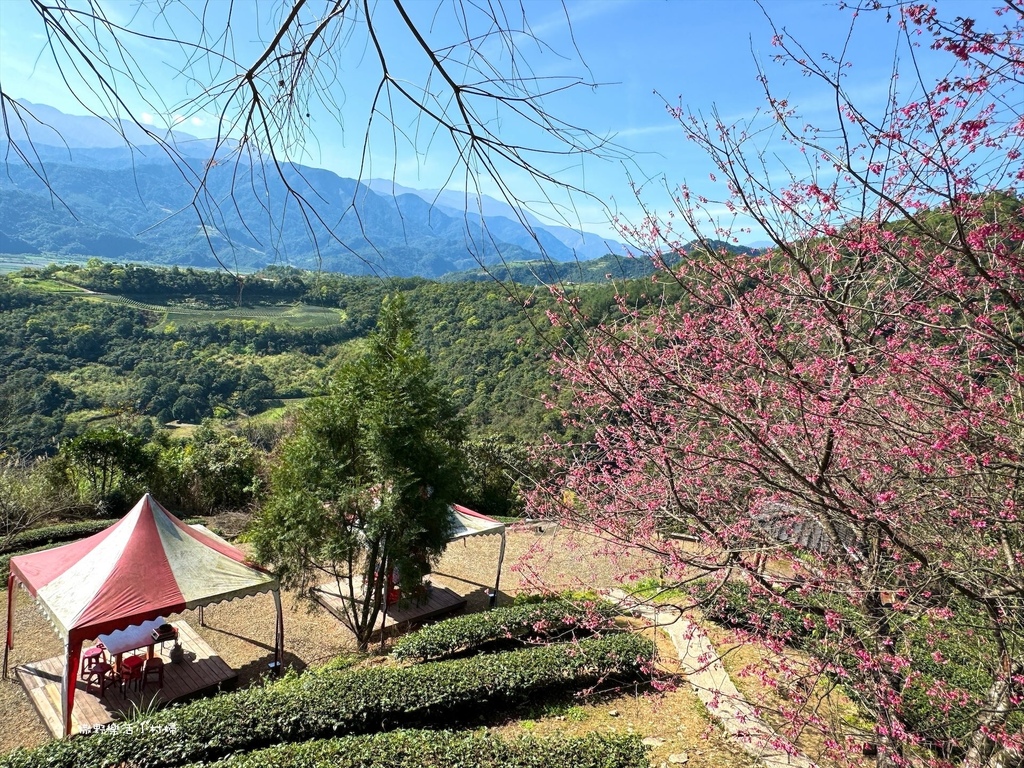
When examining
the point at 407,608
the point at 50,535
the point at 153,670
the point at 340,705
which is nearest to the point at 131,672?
the point at 153,670

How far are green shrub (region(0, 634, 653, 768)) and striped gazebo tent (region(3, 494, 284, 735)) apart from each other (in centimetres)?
122

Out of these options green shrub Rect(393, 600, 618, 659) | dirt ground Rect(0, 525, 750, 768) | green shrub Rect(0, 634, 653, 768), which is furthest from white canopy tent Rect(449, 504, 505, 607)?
green shrub Rect(0, 634, 653, 768)

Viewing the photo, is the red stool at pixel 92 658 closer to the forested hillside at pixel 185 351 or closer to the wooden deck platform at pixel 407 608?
the wooden deck platform at pixel 407 608

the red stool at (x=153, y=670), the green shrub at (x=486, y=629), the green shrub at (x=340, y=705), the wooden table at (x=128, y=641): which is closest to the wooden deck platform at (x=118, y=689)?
the red stool at (x=153, y=670)

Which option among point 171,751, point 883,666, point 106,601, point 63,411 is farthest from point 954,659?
point 63,411

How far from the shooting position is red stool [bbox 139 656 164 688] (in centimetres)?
660

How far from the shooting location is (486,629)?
719 cm

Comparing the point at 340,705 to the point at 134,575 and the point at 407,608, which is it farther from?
the point at 407,608

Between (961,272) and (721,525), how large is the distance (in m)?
1.99

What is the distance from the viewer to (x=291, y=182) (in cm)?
138

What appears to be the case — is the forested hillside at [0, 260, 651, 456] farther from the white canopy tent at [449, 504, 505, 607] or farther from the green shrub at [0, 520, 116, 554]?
the white canopy tent at [449, 504, 505, 607]

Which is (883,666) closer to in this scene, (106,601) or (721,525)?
(721,525)

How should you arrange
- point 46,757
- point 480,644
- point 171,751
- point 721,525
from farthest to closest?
point 480,644 < point 171,751 < point 46,757 < point 721,525

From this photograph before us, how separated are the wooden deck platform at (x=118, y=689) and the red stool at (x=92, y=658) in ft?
0.69
